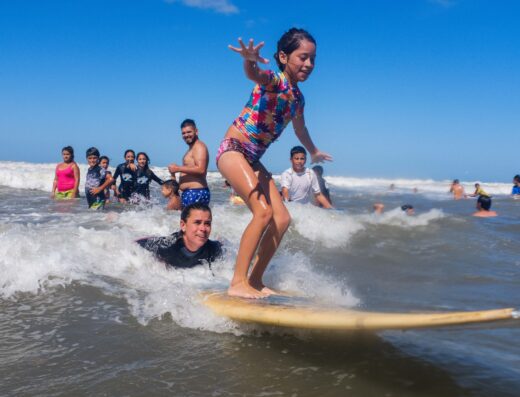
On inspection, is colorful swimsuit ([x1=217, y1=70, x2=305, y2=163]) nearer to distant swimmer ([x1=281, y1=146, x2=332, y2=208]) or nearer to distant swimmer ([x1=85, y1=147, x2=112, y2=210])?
distant swimmer ([x1=281, y1=146, x2=332, y2=208])

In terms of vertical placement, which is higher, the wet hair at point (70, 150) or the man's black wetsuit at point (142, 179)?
the wet hair at point (70, 150)

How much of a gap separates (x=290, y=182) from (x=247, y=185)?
5.12 meters

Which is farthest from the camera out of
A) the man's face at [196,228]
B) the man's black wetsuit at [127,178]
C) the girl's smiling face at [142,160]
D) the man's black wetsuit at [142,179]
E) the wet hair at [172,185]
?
the man's black wetsuit at [127,178]

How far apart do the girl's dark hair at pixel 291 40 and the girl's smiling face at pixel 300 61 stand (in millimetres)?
23

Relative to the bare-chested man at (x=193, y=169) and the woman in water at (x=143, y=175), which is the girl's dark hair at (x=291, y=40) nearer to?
the bare-chested man at (x=193, y=169)

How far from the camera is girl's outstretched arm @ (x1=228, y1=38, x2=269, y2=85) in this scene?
122 inches

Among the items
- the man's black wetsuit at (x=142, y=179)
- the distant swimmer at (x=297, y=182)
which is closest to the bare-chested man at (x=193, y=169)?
the distant swimmer at (x=297, y=182)

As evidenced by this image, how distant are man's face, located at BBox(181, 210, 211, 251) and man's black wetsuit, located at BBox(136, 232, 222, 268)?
2.1 inches

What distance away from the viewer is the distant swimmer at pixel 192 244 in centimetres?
432

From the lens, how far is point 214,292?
3.70 metres

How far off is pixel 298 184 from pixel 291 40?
5.19 metres

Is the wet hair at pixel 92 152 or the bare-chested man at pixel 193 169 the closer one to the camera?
the bare-chested man at pixel 193 169

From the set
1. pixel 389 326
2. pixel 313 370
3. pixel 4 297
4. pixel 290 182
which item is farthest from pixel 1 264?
pixel 290 182

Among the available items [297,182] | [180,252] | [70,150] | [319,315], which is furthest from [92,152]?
[319,315]
